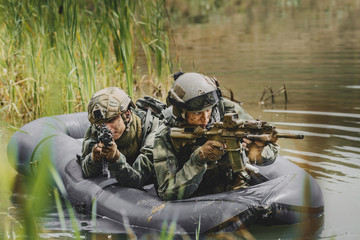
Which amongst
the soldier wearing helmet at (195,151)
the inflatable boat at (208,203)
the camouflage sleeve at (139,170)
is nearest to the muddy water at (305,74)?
the inflatable boat at (208,203)

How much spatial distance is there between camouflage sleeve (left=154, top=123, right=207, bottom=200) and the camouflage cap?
0.44m

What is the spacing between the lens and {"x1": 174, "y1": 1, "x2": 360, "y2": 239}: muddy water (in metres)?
5.67

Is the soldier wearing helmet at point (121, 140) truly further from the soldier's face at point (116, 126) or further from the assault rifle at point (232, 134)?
the assault rifle at point (232, 134)

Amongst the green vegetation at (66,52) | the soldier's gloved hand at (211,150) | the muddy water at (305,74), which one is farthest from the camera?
the green vegetation at (66,52)

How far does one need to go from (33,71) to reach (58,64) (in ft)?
1.60

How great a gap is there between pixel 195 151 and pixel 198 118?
0.22 m

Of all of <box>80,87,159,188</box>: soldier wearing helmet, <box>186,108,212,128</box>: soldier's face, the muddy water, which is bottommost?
the muddy water

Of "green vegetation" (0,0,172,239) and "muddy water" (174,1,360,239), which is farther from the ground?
"green vegetation" (0,0,172,239)

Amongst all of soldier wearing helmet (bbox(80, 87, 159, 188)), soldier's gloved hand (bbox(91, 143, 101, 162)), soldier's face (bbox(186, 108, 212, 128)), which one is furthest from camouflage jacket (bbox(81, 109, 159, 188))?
soldier's face (bbox(186, 108, 212, 128))

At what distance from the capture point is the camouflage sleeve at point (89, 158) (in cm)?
502

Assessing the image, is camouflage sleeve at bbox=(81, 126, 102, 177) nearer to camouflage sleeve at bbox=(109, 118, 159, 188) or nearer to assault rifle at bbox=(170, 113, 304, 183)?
camouflage sleeve at bbox=(109, 118, 159, 188)

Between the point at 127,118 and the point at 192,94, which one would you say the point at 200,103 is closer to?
the point at 192,94

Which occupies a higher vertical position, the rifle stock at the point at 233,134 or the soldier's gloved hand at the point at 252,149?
the rifle stock at the point at 233,134

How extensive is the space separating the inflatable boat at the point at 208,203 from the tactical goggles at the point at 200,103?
634mm
